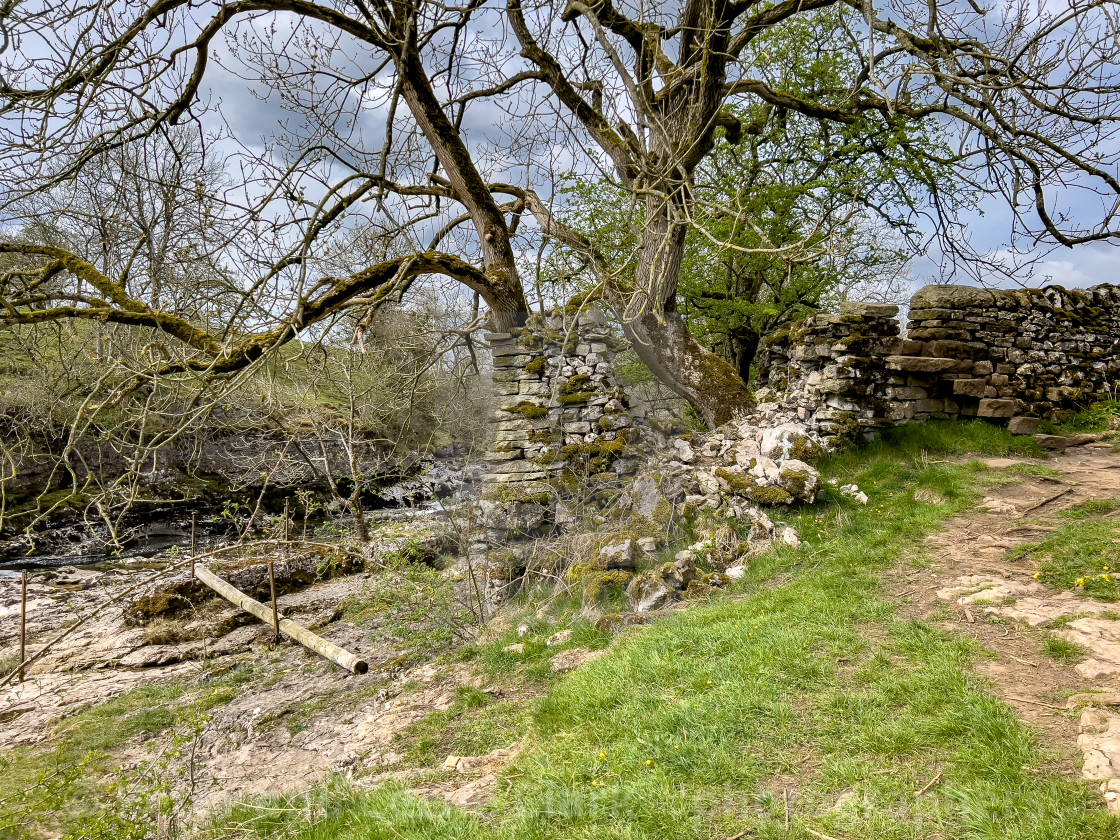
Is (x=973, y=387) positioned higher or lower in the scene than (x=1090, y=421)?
higher

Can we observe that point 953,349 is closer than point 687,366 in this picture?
Yes

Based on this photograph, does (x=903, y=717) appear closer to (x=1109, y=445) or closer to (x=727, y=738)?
(x=727, y=738)

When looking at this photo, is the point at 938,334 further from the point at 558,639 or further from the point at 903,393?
the point at 558,639

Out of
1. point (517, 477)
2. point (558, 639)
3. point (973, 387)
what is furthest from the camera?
point (517, 477)

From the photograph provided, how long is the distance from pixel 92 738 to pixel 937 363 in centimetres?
974

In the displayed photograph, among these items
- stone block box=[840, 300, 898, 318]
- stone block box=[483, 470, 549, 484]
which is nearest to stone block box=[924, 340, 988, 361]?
stone block box=[840, 300, 898, 318]

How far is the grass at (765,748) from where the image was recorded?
2.38m

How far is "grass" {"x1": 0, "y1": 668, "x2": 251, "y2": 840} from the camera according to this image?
14.2 ft

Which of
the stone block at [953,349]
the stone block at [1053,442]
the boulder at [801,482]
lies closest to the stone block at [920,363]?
the stone block at [953,349]

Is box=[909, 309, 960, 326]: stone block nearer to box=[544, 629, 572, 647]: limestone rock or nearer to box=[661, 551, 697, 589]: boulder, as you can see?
box=[661, 551, 697, 589]: boulder

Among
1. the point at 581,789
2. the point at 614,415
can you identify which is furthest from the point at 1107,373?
the point at 581,789

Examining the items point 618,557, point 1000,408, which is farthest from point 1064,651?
point 1000,408

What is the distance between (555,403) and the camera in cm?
804

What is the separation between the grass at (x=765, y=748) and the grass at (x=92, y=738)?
185 cm
